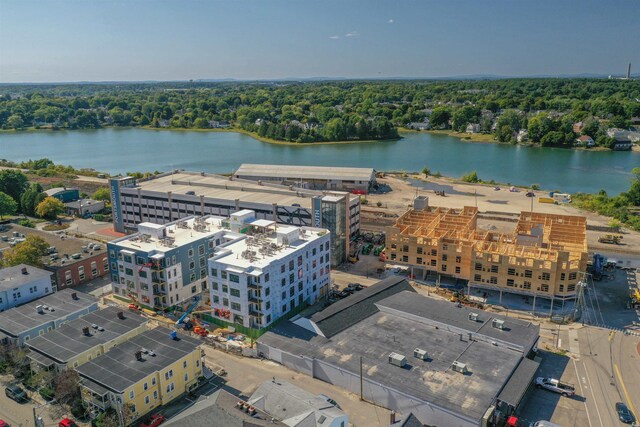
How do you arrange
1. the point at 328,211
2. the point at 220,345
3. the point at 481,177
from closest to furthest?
the point at 220,345 → the point at 328,211 → the point at 481,177

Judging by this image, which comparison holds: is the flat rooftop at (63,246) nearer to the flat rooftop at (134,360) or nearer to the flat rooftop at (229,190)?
the flat rooftop at (229,190)

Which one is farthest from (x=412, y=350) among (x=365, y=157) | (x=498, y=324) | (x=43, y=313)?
(x=365, y=157)

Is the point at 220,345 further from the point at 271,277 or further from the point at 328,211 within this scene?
the point at 328,211

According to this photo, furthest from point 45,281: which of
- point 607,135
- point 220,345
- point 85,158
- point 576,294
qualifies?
point 607,135

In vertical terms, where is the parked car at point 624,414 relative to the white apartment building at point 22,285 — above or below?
below

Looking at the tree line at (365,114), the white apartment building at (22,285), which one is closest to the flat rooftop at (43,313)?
the white apartment building at (22,285)

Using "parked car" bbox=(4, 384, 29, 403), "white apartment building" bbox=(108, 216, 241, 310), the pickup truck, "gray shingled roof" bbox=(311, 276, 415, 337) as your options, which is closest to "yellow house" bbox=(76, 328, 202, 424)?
"parked car" bbox=(4, 384, 29, 403)
